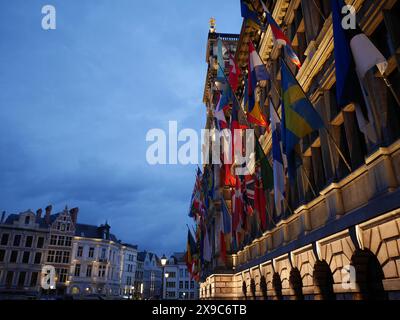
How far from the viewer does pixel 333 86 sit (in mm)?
13359

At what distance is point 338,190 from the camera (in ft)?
38.9

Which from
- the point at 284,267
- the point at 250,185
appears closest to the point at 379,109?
the point at 284,267

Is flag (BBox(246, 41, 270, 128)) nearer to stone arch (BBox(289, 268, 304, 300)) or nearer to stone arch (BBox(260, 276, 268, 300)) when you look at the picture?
stone arch (BBox(289, 268, 304, 300))

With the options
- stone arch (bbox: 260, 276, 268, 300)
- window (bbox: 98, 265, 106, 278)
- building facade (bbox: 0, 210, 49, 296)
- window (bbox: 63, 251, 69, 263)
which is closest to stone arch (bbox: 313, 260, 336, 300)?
stone arch (bbox: 260, 276, 268, 300)

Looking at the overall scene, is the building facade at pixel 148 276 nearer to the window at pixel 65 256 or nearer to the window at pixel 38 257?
the window at pixel 65 256

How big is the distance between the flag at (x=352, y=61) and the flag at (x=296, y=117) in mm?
1606

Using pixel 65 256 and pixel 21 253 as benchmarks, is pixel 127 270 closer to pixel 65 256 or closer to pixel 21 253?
pixel 65 256

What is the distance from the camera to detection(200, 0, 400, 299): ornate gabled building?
9.12m

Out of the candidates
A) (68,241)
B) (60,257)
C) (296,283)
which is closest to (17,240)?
(60,257)

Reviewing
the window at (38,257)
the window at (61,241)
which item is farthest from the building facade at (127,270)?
the window at (38,257)

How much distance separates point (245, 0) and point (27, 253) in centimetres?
6982

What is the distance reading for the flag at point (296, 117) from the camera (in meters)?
10.8

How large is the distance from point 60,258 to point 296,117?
8031cm
